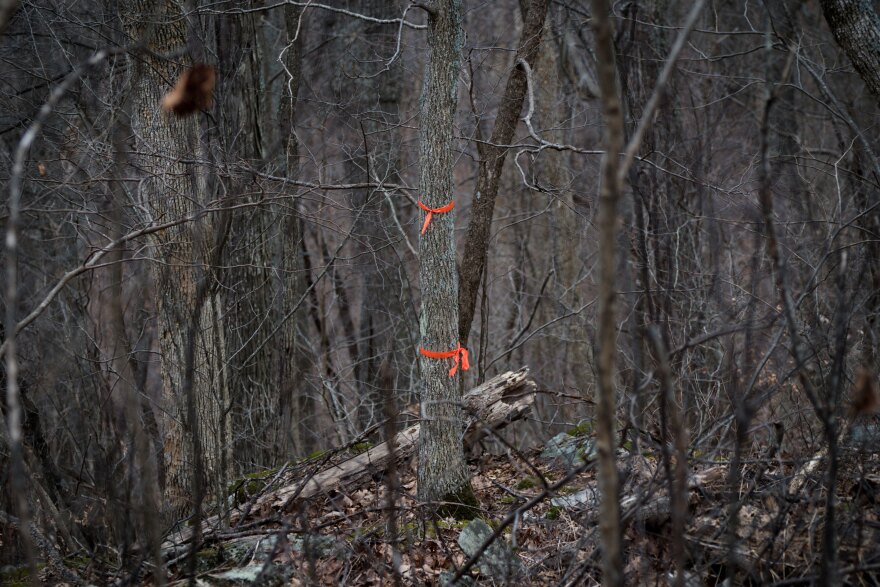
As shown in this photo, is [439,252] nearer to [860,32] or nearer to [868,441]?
[868,441]

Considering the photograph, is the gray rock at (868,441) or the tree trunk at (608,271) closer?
the tree trunk at (608,271)

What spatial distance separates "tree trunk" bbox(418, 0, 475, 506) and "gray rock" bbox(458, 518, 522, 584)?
57 cm

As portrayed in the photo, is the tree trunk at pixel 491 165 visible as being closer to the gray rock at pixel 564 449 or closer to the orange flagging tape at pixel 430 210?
the gray rock at pixel 564 449

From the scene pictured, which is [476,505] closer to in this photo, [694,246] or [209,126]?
[209,126]

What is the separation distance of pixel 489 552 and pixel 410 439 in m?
2.02

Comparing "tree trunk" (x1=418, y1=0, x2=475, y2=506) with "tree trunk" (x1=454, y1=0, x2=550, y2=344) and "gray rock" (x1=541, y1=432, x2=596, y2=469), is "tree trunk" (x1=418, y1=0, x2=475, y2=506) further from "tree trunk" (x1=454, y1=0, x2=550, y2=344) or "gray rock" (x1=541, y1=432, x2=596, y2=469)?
"tree trunk" (x1=454, y1=0, x2=550, y2=344)

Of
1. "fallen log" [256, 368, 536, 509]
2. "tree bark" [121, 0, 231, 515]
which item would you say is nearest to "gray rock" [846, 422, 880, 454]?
"fallen log" [256, 368, 536, 509]

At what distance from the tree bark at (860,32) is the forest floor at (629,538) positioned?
10.2ft

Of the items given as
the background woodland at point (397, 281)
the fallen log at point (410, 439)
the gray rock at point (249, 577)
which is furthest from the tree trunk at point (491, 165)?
the gray rock at point (249, 577)

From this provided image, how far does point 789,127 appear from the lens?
1362cm

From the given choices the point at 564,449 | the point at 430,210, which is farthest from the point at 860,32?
the point at 564,449

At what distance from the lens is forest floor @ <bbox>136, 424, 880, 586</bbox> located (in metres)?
3.59

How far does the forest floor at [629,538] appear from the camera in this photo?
11.8ft

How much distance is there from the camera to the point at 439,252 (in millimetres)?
5164
